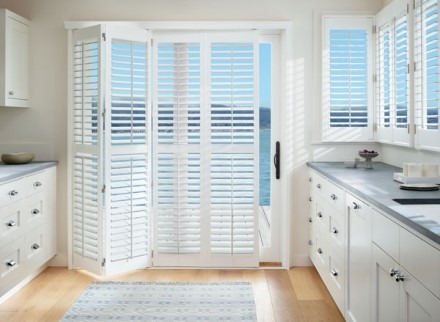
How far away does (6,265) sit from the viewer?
11.3ft

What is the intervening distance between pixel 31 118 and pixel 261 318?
2.56 metres

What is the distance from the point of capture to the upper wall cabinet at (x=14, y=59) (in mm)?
3988

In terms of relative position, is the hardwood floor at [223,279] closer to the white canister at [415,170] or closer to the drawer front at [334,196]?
the drawer front at [334,196]

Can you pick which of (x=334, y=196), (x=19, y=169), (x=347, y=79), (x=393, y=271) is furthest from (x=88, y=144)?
(x=393, y=271)

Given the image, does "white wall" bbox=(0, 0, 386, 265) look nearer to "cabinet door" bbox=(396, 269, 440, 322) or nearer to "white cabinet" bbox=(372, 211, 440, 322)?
"white cabinet" bbox=(372, 211, 440, 322)

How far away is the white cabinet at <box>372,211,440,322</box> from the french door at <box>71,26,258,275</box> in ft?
6.67

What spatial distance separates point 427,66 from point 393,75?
0.62 meters

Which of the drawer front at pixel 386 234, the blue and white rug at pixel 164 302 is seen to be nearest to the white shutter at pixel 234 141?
the blue and white rug at pixel 164 302

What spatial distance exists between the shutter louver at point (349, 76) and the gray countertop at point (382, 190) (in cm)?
42

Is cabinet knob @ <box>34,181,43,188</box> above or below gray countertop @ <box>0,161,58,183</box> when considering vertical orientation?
below

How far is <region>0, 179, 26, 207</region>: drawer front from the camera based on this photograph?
3354mm

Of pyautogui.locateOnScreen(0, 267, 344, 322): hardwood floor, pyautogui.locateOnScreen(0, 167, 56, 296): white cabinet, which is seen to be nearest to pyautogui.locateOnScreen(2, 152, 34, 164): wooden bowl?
pyautogui.locateOnScreen(0, 167, 56, 296): white cabinet

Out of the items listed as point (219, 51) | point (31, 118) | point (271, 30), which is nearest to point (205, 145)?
point (219, 51)

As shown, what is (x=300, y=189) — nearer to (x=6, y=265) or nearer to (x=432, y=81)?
(x=432, y=81)
